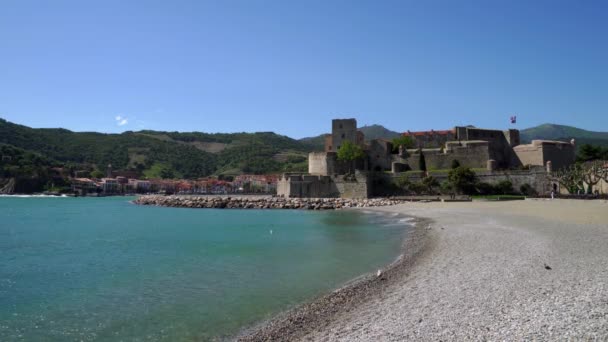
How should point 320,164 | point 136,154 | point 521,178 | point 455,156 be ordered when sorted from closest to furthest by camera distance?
point 521,178
point 455,156
point 320,164
point 136,154

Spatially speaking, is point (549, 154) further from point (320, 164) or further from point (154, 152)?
point (154, 152)

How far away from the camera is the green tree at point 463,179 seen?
4059 centimetres

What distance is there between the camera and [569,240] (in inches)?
518

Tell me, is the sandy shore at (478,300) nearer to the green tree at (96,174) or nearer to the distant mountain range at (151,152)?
the distant mountain range at (151,152)

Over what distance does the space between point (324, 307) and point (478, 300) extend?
2.57m

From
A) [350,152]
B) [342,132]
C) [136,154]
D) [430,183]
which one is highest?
[136,154]

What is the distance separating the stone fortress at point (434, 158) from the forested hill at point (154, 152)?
63.7 m

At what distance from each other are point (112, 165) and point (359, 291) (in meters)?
132

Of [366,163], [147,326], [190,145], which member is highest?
[190,145]

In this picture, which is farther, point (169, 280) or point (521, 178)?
point (521, 178)

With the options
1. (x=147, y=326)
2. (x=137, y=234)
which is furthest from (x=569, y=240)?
(x=137, y=234)

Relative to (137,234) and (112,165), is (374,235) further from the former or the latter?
(112,165)

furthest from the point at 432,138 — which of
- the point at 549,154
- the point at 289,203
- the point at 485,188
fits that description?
the point at 289,203

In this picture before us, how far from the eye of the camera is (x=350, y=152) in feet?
157
